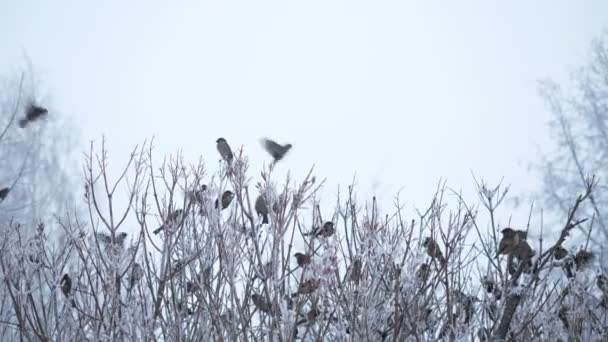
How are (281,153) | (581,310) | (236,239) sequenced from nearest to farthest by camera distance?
(236,239) < (281,153) < (581,310)

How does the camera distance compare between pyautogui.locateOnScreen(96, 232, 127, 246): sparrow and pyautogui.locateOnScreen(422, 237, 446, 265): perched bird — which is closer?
pyautogui.locateOnScreen(422, 237, 446, 265): perched bird

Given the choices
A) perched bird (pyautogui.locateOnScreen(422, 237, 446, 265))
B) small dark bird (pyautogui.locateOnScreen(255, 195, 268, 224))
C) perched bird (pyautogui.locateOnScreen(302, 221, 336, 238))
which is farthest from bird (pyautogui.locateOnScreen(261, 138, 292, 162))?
perched bird (pyautogui.locateOnScreen(422, 237, 446, 265))

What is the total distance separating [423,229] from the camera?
3723 millimetres

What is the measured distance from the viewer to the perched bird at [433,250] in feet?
11.1

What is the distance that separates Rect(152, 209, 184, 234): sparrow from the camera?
3.45 meters

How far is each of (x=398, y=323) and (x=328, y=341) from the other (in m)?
0.91

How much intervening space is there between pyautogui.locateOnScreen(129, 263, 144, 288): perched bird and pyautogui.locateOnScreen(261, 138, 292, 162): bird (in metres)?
1.18

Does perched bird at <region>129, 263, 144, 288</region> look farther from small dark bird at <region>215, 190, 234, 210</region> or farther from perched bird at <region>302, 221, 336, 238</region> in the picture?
perched bird at <region>302, 221, 336, 238</region>

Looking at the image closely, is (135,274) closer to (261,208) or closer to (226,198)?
(226,198)

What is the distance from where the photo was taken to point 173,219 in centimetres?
351

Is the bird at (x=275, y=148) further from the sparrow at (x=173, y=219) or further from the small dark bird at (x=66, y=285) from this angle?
the small dark bird at (x=66, y=285)

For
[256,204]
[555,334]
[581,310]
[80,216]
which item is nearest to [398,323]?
[256,204]

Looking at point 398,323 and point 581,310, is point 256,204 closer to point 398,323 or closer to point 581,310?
point 398,323

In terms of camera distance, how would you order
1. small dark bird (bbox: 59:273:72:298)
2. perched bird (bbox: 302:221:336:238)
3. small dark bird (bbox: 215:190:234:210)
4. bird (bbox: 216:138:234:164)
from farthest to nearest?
bird (bbox: 216:138:234:164) → small dark bird (bbox: 215:190:234:210) → small dark bird (bbox: 59:273:72:298) → perched bird (bbox: 302:221:336:238)
